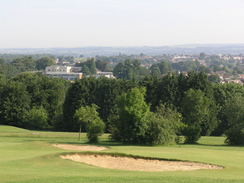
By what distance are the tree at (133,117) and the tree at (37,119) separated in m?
30.2

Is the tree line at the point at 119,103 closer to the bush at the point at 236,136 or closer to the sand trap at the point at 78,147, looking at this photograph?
the bush at the point at 236,136

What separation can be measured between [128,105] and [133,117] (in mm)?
1368

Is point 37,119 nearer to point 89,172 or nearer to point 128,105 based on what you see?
point 128,105

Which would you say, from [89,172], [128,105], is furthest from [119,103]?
[89,172]

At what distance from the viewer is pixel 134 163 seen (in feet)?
108

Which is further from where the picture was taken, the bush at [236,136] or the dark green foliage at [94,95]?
the dark green foliage at [94,95]

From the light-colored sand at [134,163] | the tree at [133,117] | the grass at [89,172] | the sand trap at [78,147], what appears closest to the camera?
the grass at [89,172]

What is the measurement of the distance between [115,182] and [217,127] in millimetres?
59189

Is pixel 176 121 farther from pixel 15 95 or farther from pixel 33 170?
pixel 15 95

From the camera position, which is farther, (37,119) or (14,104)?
(14,104)

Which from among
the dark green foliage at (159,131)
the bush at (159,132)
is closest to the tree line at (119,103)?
the dark green foliage at (159,131)

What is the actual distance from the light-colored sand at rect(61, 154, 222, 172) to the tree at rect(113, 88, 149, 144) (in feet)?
58.9

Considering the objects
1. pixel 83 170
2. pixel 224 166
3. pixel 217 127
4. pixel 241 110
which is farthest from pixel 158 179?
pixel 217 127

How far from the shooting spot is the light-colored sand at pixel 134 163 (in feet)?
101
